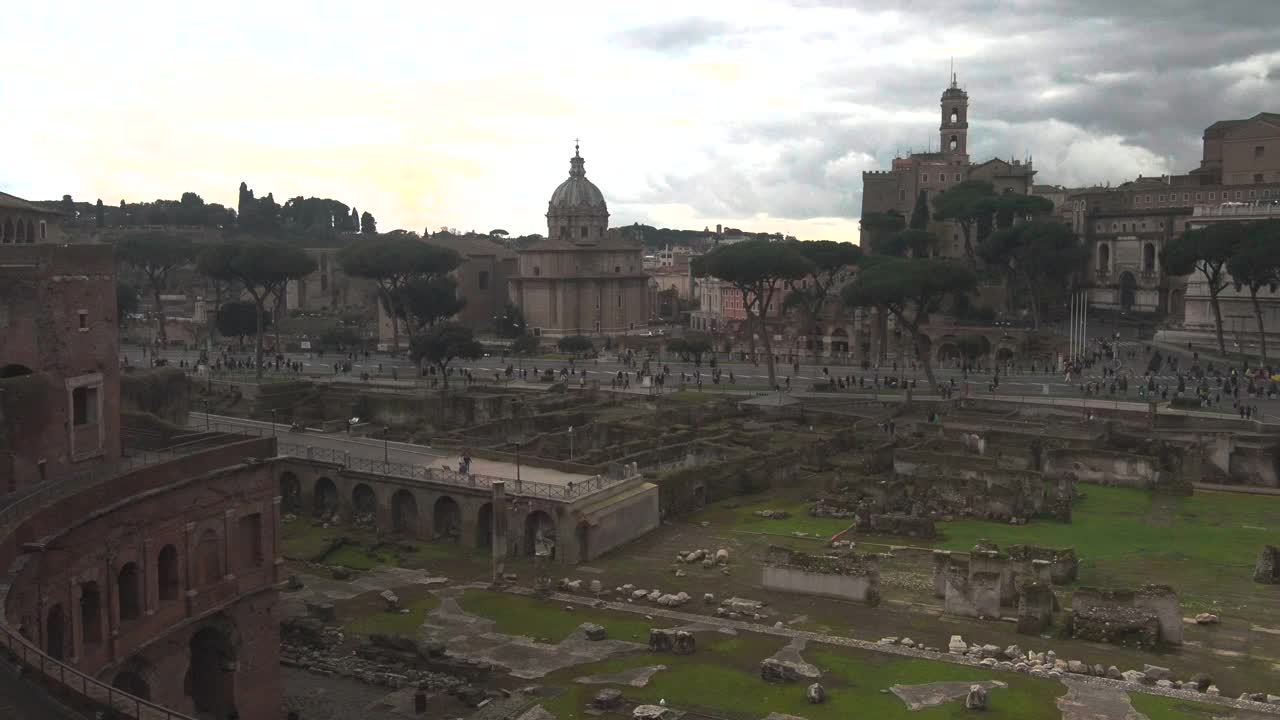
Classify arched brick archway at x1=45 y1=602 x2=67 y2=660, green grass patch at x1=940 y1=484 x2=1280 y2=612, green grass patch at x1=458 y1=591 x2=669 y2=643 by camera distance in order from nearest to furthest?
arched brick archway at x1=45 y1=602 x2=67 y2=660, green grass patch at x1=458 y1=591 x2=669 y2=643, green grass patch at x1=940 y1=484 x2=1280 y2=612

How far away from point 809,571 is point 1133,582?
7165mm

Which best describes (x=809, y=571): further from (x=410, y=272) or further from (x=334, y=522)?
(x=410, y=272)

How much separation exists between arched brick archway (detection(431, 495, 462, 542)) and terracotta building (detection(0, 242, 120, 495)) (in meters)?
11.9

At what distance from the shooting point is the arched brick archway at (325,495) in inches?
1378

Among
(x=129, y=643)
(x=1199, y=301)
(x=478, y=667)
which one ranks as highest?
(x=1199, y=301)

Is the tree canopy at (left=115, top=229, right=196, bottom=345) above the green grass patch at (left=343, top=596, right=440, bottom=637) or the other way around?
above

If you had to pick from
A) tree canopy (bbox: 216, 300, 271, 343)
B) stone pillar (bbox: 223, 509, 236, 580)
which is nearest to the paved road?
stone pillar (bbox: 223, 509, 236, 580)

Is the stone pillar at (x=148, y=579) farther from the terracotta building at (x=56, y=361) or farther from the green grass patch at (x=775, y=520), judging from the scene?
the green grass patch at (x=775, y=520)

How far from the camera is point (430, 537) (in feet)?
107

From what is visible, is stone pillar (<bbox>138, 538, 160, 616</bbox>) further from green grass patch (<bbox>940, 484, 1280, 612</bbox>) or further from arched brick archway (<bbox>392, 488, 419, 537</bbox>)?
green grass patch (<bbox>940, 484, 1280, 612</bbox>)

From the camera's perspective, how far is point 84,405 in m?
20.7

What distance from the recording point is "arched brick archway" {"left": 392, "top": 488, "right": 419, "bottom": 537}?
33.1 m

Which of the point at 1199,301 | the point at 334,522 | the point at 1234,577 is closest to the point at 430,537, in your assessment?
the point at 334,522

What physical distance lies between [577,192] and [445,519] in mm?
58490
